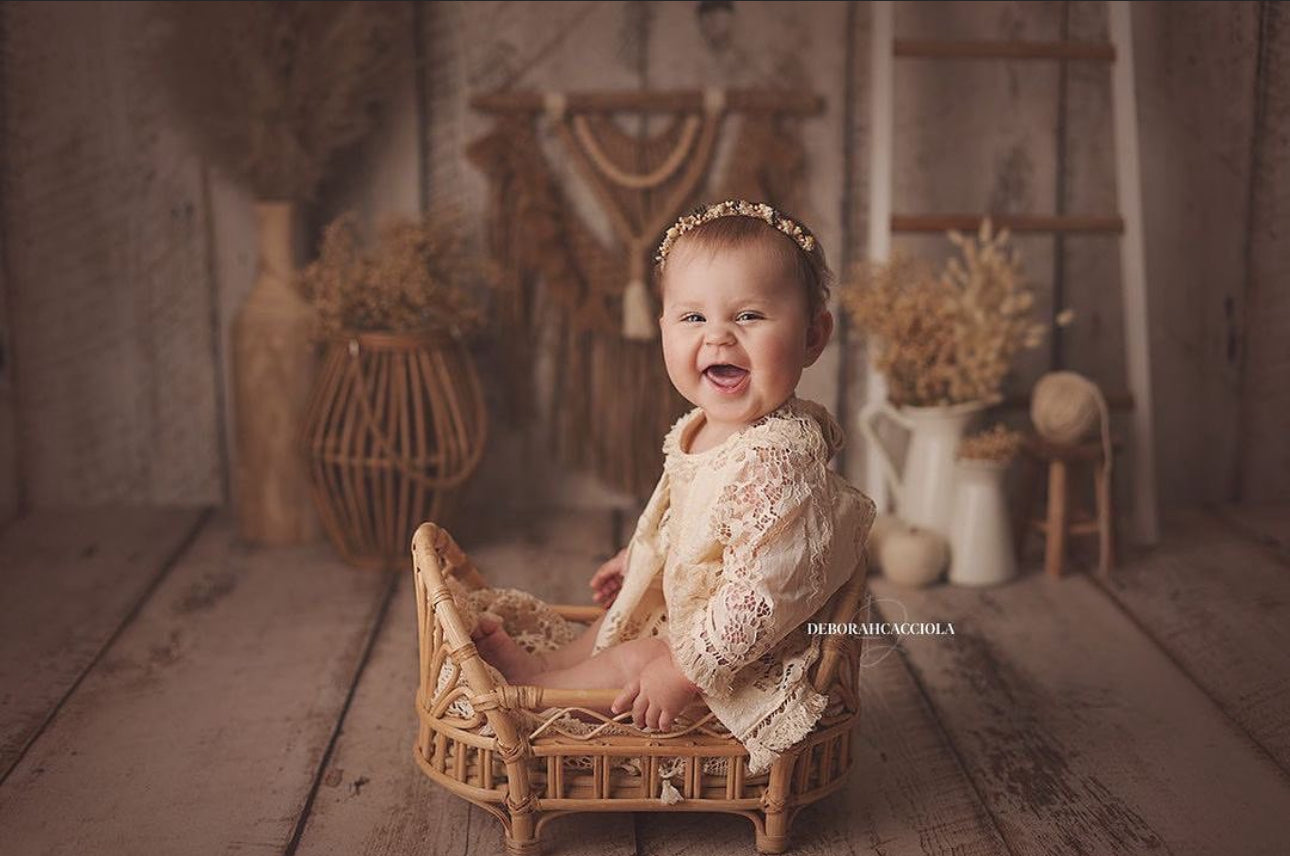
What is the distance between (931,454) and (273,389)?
1195 mm

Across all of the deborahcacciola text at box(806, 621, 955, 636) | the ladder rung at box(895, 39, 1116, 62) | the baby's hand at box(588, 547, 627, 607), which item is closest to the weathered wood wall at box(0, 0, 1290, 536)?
the ladder rung at box(895, 39, 1116, 62)

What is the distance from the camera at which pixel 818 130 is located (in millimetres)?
2857

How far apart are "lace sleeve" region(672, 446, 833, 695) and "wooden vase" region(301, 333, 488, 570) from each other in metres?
1.09

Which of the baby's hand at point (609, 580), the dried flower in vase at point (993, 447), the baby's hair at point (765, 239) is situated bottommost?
the baby's hand at point (609, 580)

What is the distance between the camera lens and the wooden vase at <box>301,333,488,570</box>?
2629 mm

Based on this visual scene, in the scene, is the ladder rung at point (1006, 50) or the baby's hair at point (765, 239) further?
the ladder rung at point (1006, 50)

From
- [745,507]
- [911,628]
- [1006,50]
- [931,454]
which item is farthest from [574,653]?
[1006,50]

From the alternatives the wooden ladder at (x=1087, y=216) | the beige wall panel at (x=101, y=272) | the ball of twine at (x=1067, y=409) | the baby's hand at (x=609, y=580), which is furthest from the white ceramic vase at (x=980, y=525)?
the beige wall panel at (x=101, y=272)

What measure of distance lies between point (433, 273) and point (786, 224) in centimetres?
116

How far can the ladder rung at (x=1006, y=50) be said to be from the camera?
2.66 m

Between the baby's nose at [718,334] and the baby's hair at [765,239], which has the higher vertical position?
the baby's hair at [765,239]

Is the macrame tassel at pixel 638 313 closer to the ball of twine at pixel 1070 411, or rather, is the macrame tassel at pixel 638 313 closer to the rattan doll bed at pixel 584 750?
the ball of twine at pixel 1070 411

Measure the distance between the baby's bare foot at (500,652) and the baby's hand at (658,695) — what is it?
0.25 metres

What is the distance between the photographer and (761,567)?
63.4 inches
